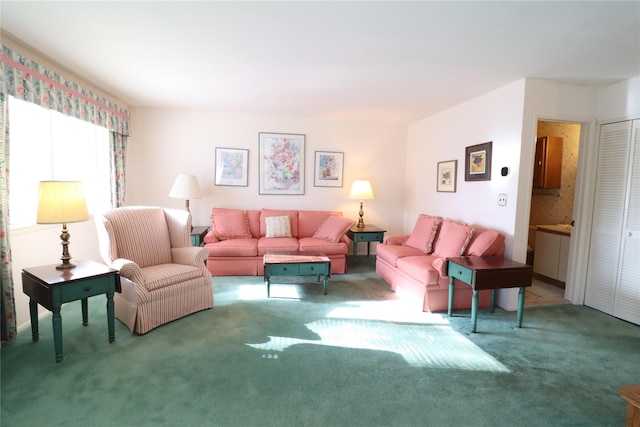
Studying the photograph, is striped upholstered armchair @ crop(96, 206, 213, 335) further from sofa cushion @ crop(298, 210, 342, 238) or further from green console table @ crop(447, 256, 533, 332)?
green console table @ crop(447, 256, 533, 332)

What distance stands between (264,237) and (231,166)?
128cm

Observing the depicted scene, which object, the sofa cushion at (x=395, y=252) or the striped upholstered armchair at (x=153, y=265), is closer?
the striped upholstered armchair at (x=153, y=265)

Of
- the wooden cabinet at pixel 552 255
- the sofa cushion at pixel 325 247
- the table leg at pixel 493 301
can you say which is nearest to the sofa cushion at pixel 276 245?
the sofa cushion at pixel 325 247

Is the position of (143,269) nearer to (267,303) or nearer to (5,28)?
(267,303)

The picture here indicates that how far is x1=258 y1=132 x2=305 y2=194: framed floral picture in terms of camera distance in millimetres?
5039

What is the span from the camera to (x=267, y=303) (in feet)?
10.9

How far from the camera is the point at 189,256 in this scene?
124 inches

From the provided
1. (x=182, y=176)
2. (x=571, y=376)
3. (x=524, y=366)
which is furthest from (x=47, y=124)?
(x=571, y=376)

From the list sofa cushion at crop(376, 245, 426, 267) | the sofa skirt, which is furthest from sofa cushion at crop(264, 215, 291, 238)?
the sofa skirt

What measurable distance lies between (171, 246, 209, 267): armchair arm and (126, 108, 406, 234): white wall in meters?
1.75

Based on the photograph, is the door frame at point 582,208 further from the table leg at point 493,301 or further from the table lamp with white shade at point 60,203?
the table lamp with white shade at point 60,203

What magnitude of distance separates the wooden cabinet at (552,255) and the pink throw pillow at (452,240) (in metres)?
1.51

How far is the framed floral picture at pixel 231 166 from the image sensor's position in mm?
4930

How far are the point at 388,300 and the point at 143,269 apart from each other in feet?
8.29
